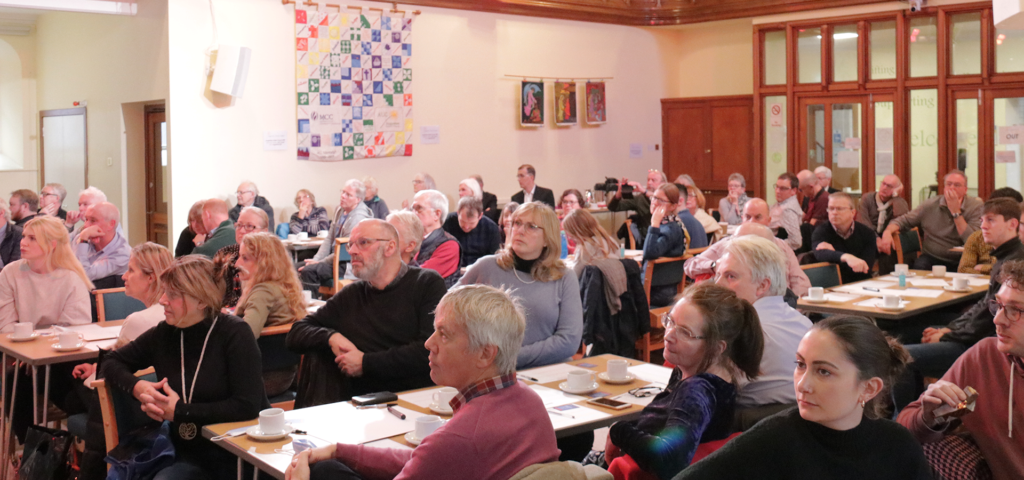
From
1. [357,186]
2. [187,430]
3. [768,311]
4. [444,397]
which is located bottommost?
[187,430]

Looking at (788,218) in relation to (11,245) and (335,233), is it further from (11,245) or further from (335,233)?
(11,245)

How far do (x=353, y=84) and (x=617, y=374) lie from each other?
7728mm

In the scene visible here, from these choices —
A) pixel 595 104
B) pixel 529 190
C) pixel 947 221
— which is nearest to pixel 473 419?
pixel 947 221

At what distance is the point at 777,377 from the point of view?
2961 millimetres

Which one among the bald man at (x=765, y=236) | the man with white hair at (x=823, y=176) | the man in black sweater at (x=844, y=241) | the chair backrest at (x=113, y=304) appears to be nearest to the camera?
the bald man at (x=765, y=236)

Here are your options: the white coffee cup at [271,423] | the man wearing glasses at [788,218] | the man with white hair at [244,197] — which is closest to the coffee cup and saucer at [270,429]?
the white coffee cup at [271,423]

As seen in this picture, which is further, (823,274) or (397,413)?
(823,274)

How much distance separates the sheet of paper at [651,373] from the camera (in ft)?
11.7

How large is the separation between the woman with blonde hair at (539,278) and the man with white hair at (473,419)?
1.66 metres

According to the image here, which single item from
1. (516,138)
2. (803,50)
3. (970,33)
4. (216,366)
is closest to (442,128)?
(516,138)

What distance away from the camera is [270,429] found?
9.50 ft

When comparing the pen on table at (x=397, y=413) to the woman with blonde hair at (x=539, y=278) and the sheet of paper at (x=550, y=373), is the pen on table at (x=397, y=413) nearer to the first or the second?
the sheet of paper at (x=550, y=373)

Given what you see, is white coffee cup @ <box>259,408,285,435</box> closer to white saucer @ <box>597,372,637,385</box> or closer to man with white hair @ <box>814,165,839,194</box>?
white saucer @ <box>597,372,637,385</box>

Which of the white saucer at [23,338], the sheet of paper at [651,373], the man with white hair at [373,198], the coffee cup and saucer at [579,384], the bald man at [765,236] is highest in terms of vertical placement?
the man with white hair at [373,198]
